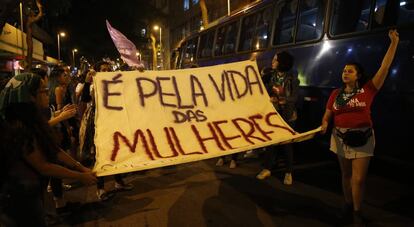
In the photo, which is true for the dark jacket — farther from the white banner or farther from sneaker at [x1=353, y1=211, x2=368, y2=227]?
sneaker at [x1=353, y1=211, x2=368, y2=227]

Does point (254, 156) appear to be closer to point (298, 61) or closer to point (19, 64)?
point (298, 61)

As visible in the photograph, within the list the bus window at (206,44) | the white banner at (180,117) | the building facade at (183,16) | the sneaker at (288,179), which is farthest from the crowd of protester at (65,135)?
the building facade at (183,16)

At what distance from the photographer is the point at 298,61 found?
6.40 meters

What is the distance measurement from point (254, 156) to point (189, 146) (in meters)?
3.83

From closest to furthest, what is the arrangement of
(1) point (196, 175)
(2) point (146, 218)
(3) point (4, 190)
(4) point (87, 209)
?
(3) point (4, 190) < (2) point (146, 218) < (4) point (87, 209) < (1) point (196, 175)

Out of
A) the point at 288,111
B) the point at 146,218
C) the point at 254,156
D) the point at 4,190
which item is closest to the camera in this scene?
the point at 4,190

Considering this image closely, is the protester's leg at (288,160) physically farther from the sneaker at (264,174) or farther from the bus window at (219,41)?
the bus window at (219,41)

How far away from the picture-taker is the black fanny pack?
3.55 meters

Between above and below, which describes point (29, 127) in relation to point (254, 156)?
above

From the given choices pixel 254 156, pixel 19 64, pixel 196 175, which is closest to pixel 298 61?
pixel 254 156

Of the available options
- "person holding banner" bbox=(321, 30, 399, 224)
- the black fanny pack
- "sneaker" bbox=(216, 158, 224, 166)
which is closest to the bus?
"person holding banner" bbox=(321, 30, 399, 224)

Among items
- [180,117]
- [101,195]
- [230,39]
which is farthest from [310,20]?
[101,195]

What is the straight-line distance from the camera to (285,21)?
22.9 ft

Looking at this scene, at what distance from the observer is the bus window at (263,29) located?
24.7ft
